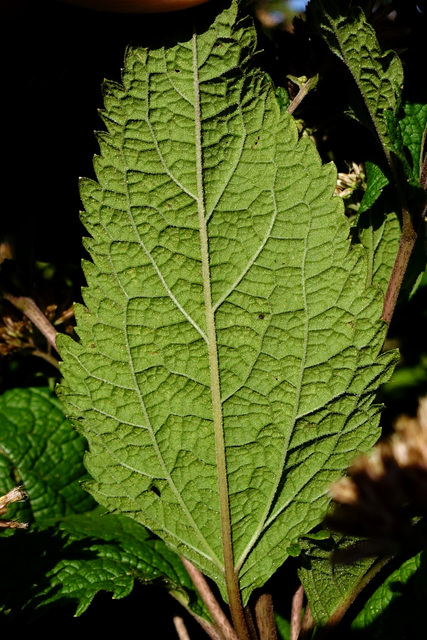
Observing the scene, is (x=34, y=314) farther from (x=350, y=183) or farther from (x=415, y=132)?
(x=415, y=132)

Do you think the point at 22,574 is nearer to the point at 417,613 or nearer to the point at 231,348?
the point at 231,348

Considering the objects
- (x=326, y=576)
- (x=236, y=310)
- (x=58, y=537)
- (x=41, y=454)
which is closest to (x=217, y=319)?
(x=236, y=310)

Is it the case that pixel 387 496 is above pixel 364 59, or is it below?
below

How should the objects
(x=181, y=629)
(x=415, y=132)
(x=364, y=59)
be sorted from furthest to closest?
(x=181, y=629) < (x=415, y=132) < (x=364, y=59)

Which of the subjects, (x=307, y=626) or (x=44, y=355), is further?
(x=44, y=355)

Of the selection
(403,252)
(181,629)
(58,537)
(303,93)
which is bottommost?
(181,629)

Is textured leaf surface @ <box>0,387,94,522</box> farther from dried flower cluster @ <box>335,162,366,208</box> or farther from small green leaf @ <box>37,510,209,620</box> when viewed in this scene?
dried flower cluster @ <box>335,162,366,208</box>

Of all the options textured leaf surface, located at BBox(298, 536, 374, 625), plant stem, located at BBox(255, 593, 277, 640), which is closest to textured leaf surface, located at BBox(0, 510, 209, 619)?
plant stem, located at BBox(255, 593, 277, 640)

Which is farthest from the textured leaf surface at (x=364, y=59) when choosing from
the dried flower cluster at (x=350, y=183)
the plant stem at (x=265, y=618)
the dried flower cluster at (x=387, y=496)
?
the plant stem at (x=265, y=618)
